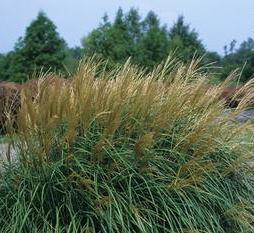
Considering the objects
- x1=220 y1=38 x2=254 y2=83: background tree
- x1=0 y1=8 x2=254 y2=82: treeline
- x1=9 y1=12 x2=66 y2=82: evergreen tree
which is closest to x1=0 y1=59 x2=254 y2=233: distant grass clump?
x1=0 y1=8 x2=254 y2=82: treeline

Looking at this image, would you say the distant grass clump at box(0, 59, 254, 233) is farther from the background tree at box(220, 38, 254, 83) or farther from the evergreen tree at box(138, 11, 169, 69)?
the background tree at box(220, 38, 254, 83)

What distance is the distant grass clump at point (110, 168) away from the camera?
8.84 ft

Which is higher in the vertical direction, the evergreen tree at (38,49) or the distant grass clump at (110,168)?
the evergreen tree at (38,49)

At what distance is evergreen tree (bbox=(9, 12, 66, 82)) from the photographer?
39.9 ft

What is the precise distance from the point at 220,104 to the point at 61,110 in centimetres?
135

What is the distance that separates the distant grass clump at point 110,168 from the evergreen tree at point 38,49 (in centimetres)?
924

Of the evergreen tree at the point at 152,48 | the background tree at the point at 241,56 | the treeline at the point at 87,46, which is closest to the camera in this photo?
the treeline at the point at 87,46

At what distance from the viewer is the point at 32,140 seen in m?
2.79

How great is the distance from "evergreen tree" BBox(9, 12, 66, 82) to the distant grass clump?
9236 mm

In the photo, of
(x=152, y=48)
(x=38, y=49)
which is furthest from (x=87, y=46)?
(x=152, y=48)

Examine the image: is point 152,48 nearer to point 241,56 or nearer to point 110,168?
point 241,56

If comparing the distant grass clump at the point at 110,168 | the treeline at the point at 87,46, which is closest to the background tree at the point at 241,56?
the treeline at the point at 87,46

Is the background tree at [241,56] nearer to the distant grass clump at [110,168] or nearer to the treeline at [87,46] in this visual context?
the treeline at [87,46]

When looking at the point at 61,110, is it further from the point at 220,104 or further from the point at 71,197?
the point at 220,104
